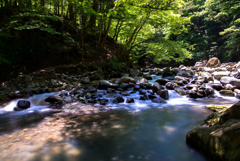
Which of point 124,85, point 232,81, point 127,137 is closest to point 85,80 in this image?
point 124,85

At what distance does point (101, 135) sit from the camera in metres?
3.20

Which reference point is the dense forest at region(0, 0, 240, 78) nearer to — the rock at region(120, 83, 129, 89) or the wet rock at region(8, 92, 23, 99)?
the wet rock at region(8, 92, 23, 99)

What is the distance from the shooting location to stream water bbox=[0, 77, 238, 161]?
248cm

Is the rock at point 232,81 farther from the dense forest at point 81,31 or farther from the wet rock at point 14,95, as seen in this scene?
the wet rock at point 14,95

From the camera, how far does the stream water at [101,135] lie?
8.15 feet

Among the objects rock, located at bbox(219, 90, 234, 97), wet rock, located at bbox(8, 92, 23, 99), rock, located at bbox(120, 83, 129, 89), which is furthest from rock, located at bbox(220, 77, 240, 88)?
wet rock, located at bbox(8, 92, 23, 99)

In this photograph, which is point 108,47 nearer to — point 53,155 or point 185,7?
point 185,7

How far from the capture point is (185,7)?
869 centimetres

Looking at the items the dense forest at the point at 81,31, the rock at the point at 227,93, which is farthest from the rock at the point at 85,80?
the rock at the point at 227,93

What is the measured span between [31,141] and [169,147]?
9.51 ft

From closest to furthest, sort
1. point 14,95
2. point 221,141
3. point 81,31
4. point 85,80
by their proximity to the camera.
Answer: point 221,141 < point 14,95 < point 85,80 < point 81,31

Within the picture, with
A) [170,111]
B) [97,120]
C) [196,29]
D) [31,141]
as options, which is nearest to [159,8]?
[170,111]

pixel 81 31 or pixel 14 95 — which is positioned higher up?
pixel 81 31

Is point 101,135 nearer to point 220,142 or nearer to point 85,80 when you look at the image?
point 220,142
